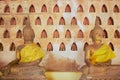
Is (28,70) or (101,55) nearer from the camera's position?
(28,70)

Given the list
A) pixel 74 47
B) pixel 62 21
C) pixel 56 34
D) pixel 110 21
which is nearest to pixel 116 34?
pixel 110 21

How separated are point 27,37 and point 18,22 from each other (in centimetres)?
129

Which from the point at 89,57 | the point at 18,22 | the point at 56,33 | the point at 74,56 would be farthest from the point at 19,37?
the point at 89,57

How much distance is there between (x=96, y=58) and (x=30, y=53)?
1.43m

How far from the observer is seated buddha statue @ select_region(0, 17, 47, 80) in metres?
6.96

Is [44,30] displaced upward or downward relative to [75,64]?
upward

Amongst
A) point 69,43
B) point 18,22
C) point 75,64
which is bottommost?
point 75,64

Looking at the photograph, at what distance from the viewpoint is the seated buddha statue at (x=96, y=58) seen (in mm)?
6961

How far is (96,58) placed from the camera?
23.9 ft

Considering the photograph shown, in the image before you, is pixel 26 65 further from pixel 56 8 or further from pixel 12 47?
pixel 56 8

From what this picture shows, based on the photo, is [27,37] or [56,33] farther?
[56,33]

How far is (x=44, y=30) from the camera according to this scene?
28.3ft

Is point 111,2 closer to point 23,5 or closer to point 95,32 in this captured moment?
point 95,32

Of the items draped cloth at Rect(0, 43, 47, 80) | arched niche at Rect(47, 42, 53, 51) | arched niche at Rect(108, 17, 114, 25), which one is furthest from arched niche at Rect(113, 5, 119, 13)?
draped cloth at Rect(0, 43, 47, 80)
